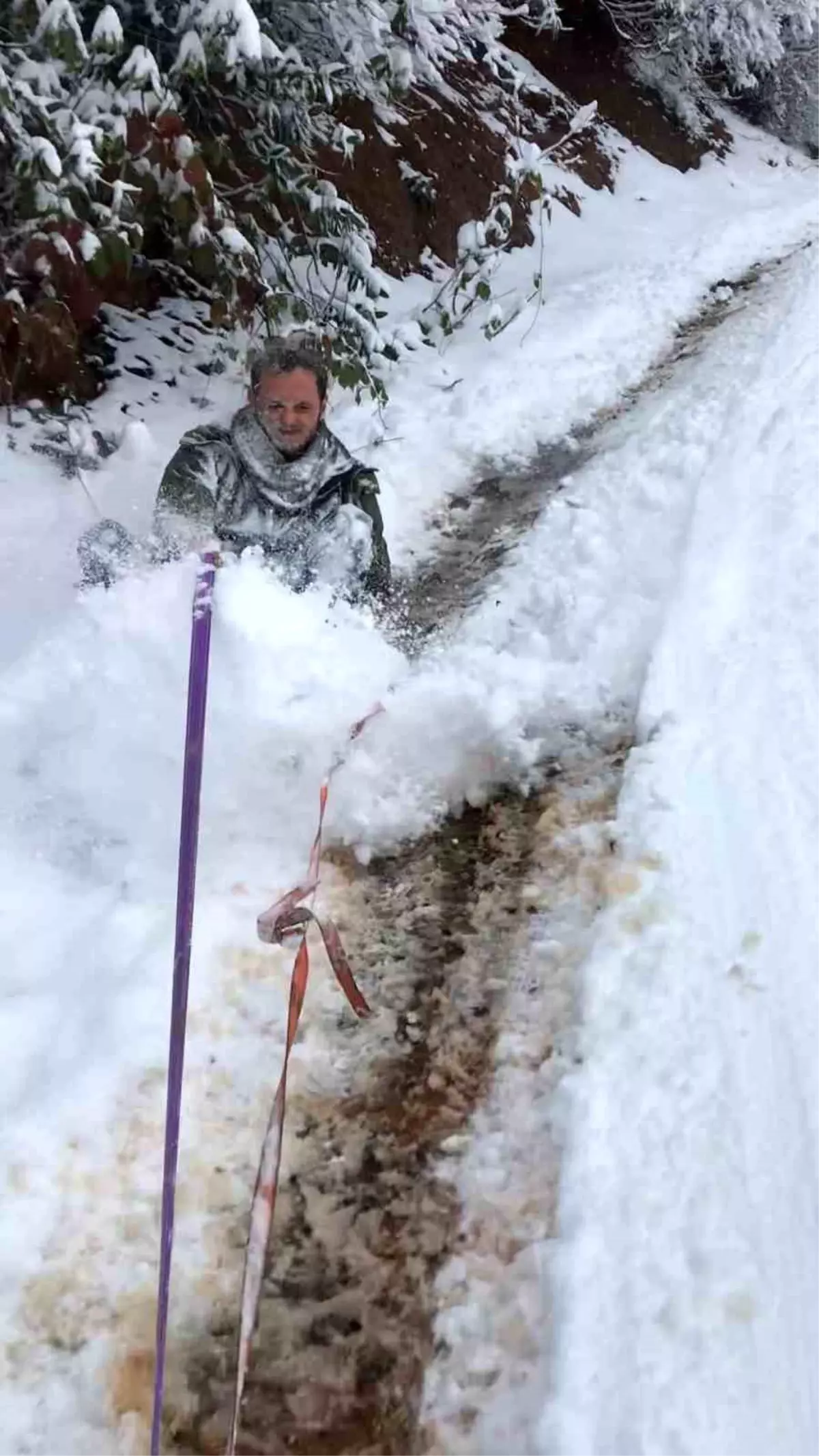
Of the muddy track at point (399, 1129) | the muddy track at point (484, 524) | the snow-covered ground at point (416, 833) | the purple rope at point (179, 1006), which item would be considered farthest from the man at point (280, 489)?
the purple rope at point (179, 1006)

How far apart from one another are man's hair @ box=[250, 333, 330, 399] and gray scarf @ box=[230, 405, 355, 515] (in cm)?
12

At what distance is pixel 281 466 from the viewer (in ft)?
10.2

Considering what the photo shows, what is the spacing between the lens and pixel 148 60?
3.29 m

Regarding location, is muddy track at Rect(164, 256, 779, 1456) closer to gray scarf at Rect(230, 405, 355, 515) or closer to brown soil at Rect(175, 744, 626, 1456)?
brown soil at Rect(175, 744, 626, 1456)

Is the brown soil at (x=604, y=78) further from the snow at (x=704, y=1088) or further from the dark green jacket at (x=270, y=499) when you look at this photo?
the snow at (x=704, y=1088)

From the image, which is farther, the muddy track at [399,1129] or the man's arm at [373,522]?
the man's arm at [373,522]

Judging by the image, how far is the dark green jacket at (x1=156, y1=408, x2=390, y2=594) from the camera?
10.2 ft

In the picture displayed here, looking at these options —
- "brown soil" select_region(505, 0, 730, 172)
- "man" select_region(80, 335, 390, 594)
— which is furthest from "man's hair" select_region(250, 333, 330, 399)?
"brown soil" select_region(505, 0, 730, 172)

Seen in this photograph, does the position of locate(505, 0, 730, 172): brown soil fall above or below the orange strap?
above

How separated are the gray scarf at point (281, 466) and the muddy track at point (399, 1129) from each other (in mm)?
1244

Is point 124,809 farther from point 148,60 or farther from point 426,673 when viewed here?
point 148,60

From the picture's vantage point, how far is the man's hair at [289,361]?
9.75ft

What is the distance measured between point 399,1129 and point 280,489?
2068mm

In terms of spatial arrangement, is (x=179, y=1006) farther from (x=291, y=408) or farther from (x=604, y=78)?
(x=604, y=78)
